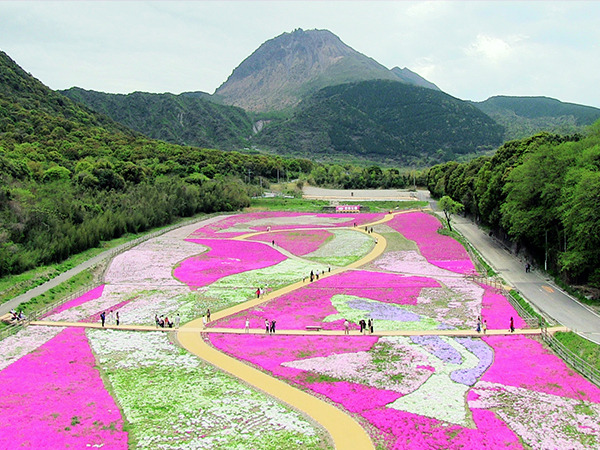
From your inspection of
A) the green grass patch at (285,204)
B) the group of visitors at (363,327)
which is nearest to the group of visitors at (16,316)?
the group of visitors at (363,327)

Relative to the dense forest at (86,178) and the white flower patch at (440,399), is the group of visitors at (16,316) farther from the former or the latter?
the white flower patch at (440,399)

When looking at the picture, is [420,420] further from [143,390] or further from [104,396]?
[104,396]

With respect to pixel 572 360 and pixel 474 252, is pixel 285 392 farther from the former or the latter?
pixel 474 252

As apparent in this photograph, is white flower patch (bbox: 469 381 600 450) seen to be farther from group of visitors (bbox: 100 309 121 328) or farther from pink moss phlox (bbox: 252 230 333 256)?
pink moss phlox (bbox: 252 230 333 256)

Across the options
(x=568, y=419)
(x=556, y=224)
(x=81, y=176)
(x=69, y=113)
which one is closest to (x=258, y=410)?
(x=568, y=419)

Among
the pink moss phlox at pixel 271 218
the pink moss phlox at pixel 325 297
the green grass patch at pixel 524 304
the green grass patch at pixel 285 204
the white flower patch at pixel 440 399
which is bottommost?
the pink moss phlox at pixel 325 297

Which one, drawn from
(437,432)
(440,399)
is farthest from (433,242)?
(437,432)
